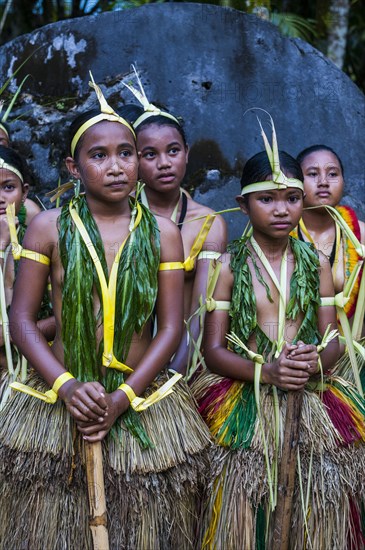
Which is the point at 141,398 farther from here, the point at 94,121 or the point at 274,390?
the point at 94,121

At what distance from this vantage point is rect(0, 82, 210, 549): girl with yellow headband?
2781mm

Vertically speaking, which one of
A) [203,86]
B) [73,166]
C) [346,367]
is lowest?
[346,367]

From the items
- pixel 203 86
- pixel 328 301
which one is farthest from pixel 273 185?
pixel 203 86

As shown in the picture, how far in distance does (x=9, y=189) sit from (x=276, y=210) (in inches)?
48.5

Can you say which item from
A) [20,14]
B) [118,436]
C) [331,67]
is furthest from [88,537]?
[20,14]

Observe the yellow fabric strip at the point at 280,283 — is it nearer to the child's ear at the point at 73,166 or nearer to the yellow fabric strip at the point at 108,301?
the yellow fabric strip at the point at 108,301

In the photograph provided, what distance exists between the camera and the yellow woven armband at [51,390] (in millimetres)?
2789

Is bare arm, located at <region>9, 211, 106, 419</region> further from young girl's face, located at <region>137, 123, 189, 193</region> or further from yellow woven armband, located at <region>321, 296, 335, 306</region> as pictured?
yellow woven armband, located at <region>321, 296, 335, 306</region>

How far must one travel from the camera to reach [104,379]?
290 centimetres

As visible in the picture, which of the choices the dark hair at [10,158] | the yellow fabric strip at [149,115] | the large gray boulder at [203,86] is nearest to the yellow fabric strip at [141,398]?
the dark hair at [10,158]

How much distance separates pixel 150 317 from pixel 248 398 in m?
0.48

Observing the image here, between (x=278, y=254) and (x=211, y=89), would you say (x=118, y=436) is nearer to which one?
(x=278, y=254)

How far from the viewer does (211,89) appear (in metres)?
4.93

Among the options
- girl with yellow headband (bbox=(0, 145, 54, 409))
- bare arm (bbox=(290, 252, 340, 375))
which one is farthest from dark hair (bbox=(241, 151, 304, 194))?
girl with yellow headband (bbox=(0, 145, 54, 409))
